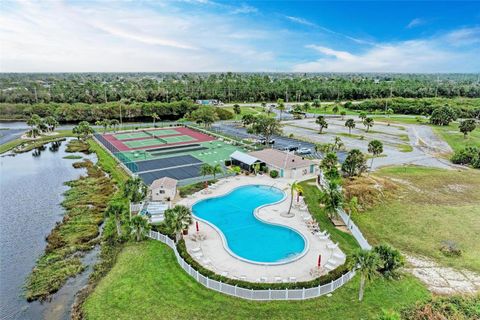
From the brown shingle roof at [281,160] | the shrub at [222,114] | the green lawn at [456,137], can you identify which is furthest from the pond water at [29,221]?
the green lawn at [456,137]

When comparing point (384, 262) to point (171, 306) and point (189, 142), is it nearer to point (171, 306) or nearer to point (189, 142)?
point (171, 306)

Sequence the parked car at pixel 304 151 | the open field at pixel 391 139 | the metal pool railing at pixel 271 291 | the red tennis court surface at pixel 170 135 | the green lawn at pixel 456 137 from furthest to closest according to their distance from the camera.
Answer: the green lawn at pixel 456 137 → the red tennis court surface at pixel 170 135 → the parked car at pixel 304 151 → the open field at pixel 391 139 → the metal pool railing at pixel 271 291

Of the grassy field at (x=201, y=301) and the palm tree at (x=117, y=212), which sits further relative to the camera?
the palm tree at (x=117, y=212)

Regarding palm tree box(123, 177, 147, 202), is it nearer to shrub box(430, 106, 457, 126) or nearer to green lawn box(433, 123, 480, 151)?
green lawn box(433, 123, 480, 151)

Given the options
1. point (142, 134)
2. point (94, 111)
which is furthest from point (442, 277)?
point (94, 111)

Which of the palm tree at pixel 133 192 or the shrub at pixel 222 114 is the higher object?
the shrub at pixel 222 114

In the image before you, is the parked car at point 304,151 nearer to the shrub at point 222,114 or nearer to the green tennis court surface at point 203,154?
the green tennis court surface at point 203,154

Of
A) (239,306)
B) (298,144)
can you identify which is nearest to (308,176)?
(298,144)
